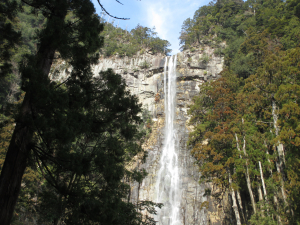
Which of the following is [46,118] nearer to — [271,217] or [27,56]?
[27,56]

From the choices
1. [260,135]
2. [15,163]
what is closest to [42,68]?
[15,163]

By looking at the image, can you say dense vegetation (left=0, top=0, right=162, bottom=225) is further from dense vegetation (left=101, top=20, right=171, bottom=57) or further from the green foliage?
dense vegetation (left=101, top=20, right=171, bottom=57)

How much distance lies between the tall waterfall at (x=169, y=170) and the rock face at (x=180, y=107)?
16.7 inches

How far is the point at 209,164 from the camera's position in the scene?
14297mm

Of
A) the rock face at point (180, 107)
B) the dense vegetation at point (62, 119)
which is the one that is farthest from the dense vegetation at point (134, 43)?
the dense vegetation at point (62, 119)

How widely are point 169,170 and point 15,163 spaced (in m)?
22.8

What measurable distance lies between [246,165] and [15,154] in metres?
12.6

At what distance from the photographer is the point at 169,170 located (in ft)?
84.1

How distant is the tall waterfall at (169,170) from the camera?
72.4 feet

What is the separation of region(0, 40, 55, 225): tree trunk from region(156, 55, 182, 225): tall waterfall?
20.1 m

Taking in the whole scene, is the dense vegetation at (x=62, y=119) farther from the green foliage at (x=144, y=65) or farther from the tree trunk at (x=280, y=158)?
the green foliage at (x=144, y=65)

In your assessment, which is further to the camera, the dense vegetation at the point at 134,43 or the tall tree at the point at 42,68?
the dense vegetation at the point at 134,43

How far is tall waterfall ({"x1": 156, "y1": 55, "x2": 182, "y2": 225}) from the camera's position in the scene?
22.1m

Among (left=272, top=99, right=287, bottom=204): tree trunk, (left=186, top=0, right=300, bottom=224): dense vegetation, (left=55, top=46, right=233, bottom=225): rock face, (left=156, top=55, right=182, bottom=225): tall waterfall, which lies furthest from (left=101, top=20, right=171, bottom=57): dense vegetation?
(left=272, top=99, right=287, bottom=204): tree trunk
